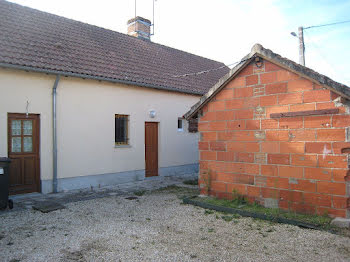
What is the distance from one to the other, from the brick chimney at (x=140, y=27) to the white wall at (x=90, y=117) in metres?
4.73

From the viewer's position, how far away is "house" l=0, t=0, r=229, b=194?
8.32 metres

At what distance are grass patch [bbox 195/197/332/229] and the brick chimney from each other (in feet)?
34.3

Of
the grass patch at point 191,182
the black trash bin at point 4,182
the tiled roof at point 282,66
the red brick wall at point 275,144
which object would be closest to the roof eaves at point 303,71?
the tiled roof at point 282,66

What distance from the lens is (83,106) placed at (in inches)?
375

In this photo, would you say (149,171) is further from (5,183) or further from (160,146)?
(5,183)

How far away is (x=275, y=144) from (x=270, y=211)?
1.45 meters

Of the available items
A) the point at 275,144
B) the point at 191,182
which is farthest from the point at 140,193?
the point at 275,144

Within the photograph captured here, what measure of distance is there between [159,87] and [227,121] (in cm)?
474

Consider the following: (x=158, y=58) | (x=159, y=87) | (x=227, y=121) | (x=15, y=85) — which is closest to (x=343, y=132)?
(x=227, y=121)

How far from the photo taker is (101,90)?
10.0 metres

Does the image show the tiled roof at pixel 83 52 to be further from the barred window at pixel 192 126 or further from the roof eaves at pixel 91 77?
the barred window at pixel 192 126

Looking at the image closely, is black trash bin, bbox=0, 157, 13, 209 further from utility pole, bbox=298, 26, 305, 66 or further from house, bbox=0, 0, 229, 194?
utility pole, bbox=298, 26, 305, 66

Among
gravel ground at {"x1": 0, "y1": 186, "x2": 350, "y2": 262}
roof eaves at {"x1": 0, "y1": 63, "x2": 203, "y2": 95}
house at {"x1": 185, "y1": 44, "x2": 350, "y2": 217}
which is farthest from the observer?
roof eaves at {"x1": 0, "y1": 63, "x2": 203, "y2": 95}

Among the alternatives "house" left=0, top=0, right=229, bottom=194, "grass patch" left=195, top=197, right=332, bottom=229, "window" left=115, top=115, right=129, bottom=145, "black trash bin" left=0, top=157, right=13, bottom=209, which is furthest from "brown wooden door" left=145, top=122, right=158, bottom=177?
"black trash bin" left=0, top=157, right=13, bottom=209
